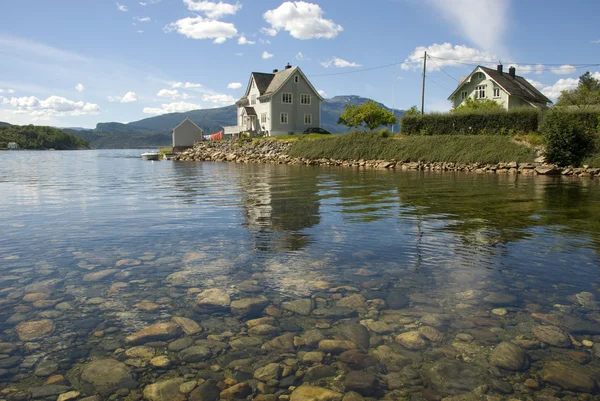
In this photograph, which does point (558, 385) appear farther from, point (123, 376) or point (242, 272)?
point (242, 272)

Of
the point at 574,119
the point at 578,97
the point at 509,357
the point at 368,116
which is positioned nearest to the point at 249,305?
the point at 509,357

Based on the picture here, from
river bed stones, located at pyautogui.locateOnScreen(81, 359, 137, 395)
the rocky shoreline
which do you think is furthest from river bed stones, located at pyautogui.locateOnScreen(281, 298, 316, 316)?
the rocky shoreline

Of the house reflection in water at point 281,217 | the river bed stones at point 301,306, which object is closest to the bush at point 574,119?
the house reflection in water at point 281,217

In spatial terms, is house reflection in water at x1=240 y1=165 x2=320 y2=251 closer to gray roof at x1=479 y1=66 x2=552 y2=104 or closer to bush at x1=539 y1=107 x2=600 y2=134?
bush at x1=539 y1=107 x2=600 y2=134

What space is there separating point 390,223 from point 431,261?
Answer: 11.7ft

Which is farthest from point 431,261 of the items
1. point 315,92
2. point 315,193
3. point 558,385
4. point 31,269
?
point 315,92

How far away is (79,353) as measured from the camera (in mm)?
3922

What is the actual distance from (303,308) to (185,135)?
266ft

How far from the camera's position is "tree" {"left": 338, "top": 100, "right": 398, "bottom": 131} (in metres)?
60.0

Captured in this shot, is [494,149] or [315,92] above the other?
[315,92]

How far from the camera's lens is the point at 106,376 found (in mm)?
3578

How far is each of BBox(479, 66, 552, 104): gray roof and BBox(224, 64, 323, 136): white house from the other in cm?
2521

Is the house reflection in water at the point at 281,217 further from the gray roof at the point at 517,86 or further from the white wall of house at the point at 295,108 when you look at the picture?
the gray roof at the point at 517,86

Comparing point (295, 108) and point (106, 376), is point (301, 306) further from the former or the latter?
point (295, 108)
